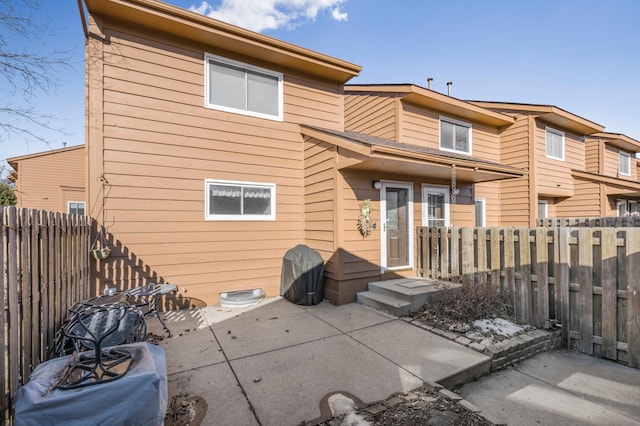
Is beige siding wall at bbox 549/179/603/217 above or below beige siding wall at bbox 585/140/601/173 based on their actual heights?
below

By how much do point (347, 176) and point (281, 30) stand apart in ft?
16.6

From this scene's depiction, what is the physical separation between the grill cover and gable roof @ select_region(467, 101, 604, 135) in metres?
8.76

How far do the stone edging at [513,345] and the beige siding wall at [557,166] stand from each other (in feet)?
27.2

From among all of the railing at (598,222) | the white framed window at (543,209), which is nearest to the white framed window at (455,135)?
the railing at (598,222)

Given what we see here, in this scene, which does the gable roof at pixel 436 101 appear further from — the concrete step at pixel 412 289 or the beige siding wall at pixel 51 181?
the beige siding wall at pixel 51 181

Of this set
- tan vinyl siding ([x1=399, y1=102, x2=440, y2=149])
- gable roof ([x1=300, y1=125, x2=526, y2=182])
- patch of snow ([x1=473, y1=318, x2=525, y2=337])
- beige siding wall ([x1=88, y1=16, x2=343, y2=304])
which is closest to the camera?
patch of snow ([x1=473, y1=318, x2=525, y2=337])

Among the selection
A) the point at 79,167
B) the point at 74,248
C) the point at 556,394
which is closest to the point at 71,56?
the point at 74,248

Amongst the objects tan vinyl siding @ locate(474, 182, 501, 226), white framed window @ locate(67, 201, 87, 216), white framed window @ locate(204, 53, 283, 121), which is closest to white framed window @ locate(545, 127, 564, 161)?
tan vinyl siding @ locate(474, 182, 501, 226)

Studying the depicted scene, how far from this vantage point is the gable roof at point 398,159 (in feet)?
15.1

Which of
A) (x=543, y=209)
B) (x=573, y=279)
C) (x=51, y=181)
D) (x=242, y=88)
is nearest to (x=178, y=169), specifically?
(x=242, y=88)

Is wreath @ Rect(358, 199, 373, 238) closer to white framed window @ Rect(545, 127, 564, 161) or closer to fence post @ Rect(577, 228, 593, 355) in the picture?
fence post @ Rect(577, 228, 593, 355)

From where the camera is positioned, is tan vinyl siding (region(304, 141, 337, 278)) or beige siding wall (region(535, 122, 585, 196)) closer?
tan vinyl siding (region(304, 141, 337, 278))

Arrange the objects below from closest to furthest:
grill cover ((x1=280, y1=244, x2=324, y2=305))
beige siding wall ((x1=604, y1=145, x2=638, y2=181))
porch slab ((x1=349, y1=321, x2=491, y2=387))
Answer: porch slab ((x1=349, y1=321, x2=491, y2=387)), grill cover ((x1=280, y1=244, x2=324, y2=305)), beige siding wall ((x1=604, y1=145, x2=638, y2=181))

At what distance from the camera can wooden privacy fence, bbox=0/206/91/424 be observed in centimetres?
191
